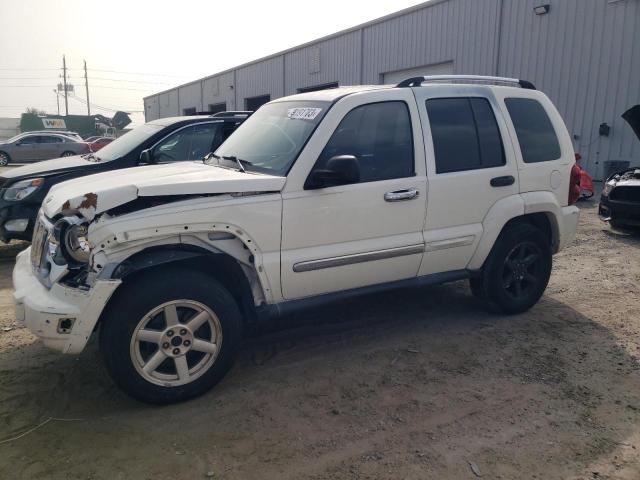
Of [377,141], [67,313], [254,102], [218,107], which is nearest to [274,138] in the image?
[377,141]

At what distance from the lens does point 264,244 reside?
3396 mm

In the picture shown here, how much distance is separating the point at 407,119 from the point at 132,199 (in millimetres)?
2162

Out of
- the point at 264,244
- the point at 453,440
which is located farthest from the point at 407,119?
the point at 453,440

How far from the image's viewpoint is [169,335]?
3.16m

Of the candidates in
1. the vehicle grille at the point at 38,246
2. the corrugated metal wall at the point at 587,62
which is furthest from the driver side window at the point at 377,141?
the corrugated metal wall at the point at 587,62

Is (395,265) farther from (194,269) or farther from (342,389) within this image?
(194,269)

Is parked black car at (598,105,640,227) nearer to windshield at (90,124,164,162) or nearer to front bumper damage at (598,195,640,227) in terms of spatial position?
front bumper damage at (598,195,640,227)

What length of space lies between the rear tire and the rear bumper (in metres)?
0.19

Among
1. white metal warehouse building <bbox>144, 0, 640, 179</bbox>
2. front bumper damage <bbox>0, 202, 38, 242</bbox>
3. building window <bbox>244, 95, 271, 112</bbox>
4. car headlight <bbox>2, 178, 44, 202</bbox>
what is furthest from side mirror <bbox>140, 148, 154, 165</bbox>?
building window <bbox>244, 95, 271, 112</bbox>

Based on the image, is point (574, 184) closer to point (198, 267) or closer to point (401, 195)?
point (401, 195)

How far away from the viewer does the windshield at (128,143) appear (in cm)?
661

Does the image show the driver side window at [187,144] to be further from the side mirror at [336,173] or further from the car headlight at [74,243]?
the side mirror at [336,173]

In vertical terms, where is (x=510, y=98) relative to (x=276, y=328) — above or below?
above

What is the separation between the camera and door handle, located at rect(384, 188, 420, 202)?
12.4ft
